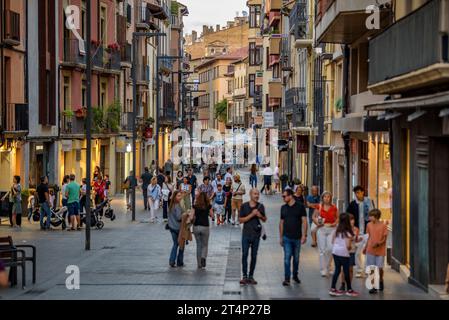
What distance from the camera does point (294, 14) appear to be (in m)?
57.4

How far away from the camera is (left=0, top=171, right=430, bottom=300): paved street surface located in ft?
59.7

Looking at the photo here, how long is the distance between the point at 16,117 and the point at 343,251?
21410 millimetres

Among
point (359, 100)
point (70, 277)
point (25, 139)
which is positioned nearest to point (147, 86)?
point (25, 139)

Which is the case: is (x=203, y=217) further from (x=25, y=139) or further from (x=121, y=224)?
(x=25, y=139)

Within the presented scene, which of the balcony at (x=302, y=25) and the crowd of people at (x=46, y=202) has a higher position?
the balcony at (x=302, y=25)

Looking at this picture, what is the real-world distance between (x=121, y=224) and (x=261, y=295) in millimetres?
17731

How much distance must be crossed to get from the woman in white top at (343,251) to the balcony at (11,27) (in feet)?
68.0

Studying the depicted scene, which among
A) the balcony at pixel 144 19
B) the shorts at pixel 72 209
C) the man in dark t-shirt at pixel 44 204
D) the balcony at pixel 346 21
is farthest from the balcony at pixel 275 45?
the shorts at pixel 72 209

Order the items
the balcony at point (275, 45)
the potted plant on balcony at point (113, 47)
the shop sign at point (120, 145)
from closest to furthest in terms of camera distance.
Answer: the potted plant on balcony at point (113, 47) → the shop sign at point (120, 145) → the balcony at point (275, 45)

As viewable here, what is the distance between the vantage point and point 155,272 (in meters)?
21.4

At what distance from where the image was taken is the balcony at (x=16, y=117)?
36.5 metres

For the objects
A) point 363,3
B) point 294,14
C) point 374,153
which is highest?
point 294,14

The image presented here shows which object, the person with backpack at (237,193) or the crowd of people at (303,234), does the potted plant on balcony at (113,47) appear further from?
the crowd of people at (303,234)

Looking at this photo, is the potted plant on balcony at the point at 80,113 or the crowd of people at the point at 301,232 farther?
the potted plant on balcony at the point at 80,113
